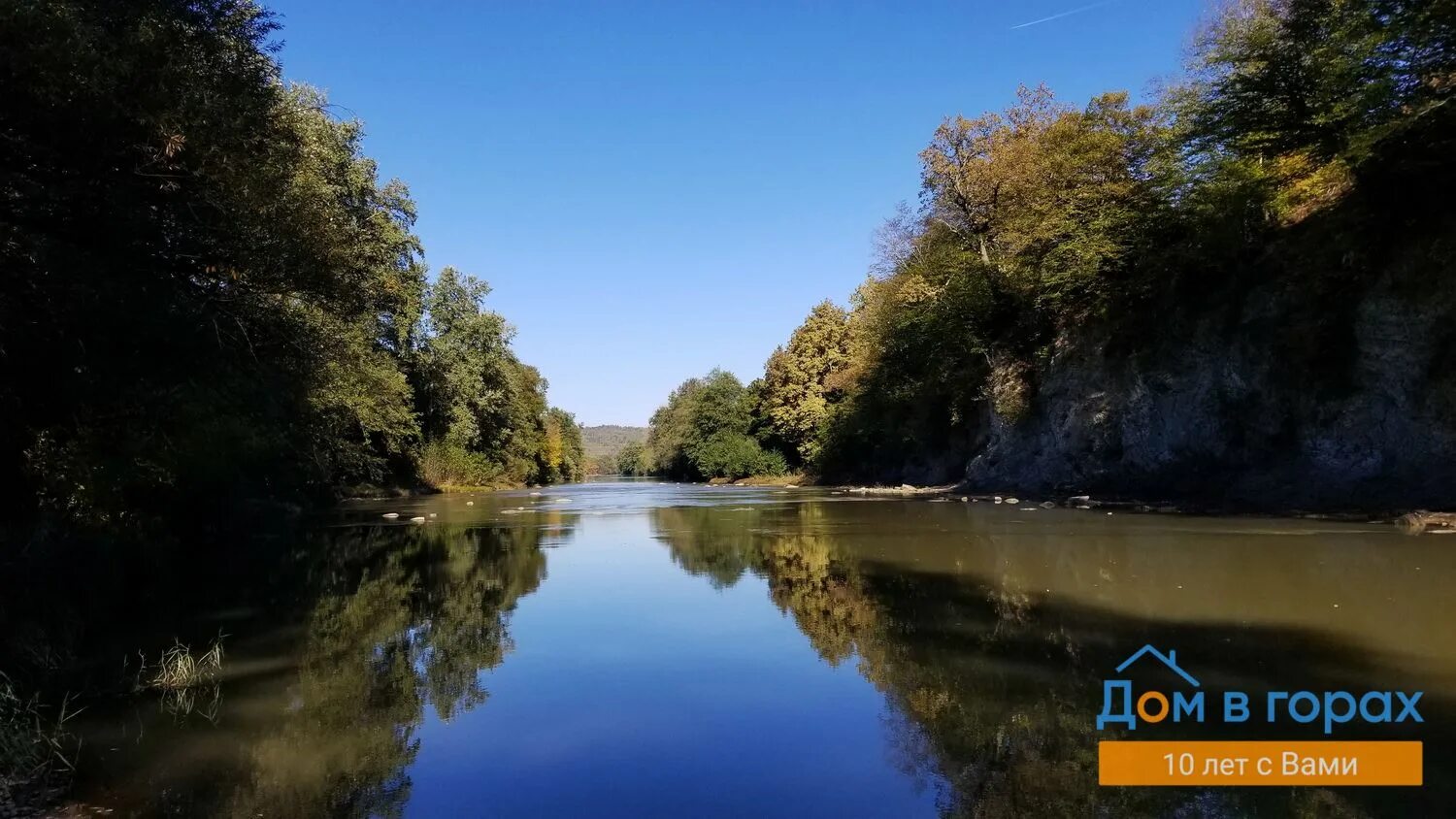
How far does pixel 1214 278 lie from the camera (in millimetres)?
25062

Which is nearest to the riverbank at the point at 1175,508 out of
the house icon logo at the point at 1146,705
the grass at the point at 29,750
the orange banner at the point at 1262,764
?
the house icon logo at the point at 1146,705

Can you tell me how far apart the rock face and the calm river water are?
17.2 feet

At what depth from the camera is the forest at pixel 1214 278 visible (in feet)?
57.3

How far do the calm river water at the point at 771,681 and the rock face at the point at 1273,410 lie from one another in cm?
525

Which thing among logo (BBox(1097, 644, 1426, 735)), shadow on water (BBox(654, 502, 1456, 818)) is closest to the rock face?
shadow on water (BBox(654, 502, 1456, 818))

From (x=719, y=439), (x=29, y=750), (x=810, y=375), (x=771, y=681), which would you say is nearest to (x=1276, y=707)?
(x=771, y=681)

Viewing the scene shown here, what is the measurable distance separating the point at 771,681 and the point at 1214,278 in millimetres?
24210

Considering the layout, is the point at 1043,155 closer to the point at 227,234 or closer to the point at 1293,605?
the point at 1293,605

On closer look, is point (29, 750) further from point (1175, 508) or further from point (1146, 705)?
point (1175, 508)

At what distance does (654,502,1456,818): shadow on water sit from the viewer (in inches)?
178

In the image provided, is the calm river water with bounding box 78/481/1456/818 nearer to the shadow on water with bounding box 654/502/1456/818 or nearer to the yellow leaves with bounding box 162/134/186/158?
the shadow on water with bounding box 654/502/1456/818

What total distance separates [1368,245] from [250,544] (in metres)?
28.1

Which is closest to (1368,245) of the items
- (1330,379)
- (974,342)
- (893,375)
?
(1330,379)

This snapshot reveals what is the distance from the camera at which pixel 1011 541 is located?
1680cm
